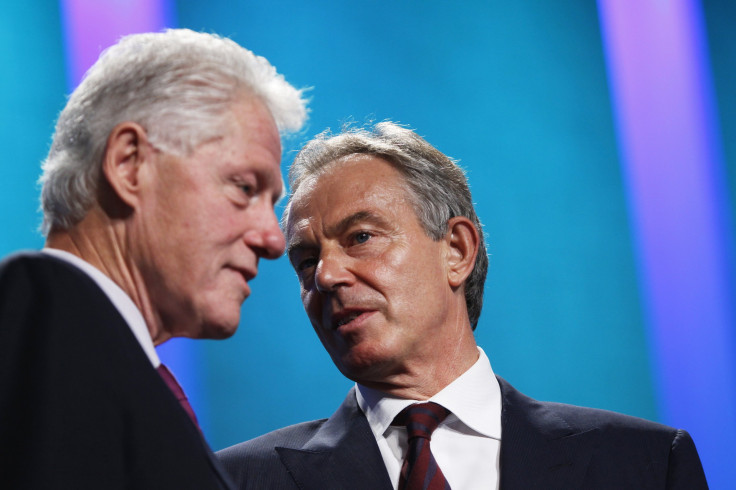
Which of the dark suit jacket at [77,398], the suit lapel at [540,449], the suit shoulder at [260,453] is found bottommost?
the suit lapel at [540,449]

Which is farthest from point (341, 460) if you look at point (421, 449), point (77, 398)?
point (77, 398)

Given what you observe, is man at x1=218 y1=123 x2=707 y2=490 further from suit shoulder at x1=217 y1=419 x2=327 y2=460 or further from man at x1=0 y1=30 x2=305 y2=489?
man at x1=0 y1=30 x2=305 y2=489

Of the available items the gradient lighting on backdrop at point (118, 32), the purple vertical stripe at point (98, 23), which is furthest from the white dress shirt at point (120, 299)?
the purple vertical stripe at point (98, 23)

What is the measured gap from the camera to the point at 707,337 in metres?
3.52

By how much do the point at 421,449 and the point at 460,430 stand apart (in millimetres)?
157

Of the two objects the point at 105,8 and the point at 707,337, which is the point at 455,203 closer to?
the point at 707,337

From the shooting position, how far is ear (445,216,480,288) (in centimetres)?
241

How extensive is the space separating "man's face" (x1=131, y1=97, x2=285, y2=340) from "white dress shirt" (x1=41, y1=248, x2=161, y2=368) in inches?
2.5

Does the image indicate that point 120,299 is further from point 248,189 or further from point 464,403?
point 464,403

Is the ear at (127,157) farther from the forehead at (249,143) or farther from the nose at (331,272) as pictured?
the nose at (331,272)

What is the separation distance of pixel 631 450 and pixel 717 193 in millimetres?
1858

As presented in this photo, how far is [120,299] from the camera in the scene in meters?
1.18

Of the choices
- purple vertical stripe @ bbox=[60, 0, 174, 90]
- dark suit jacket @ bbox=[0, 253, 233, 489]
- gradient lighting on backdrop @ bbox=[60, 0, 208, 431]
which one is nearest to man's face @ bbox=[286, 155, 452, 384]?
dark suit jacket @ bbox=[0, 253, 233, 489]

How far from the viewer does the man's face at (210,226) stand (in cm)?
123
